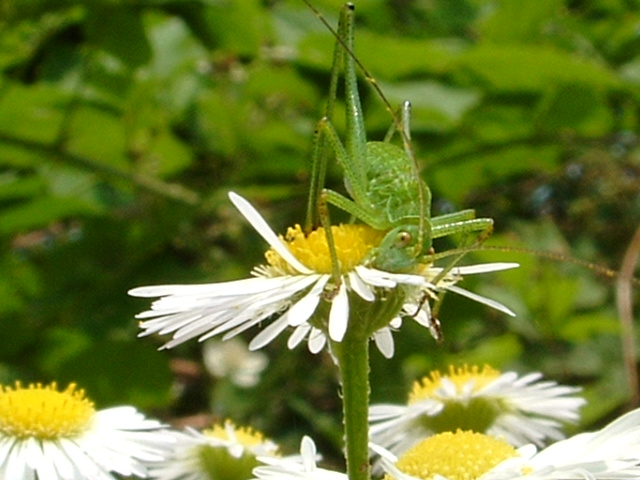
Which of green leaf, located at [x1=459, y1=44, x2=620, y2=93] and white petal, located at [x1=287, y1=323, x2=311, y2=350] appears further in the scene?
green leaf, located at [x1=459, y1=44, x2=620, y2=93]

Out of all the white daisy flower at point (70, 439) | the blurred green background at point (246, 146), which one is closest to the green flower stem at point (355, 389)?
the white daisy flower at point (70, 439)

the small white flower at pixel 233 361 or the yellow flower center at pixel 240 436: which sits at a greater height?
the small white flower at pixel 233 361

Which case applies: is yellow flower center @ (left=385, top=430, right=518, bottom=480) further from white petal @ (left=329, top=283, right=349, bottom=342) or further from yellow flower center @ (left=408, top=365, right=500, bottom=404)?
yellow flower center @ (left=408, top=365, right=500, bottom=404)

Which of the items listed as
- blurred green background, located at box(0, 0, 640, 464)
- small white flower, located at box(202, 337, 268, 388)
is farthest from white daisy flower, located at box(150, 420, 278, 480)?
small white flower, located at box(202, 337, 268, 388)

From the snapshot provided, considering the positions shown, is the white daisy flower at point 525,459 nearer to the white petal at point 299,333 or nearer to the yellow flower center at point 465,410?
the white petal at point 299,333

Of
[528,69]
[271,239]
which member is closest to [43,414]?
[271,239]

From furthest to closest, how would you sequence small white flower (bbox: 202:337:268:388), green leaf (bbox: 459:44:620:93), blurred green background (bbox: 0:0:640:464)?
small white flower (bbox: 202:337:268:388) → blurred green background (bbox: 0:0:640:464) → green leaf (bbox: 459:44:620:93)

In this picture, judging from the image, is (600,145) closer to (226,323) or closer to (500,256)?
(500,256)
